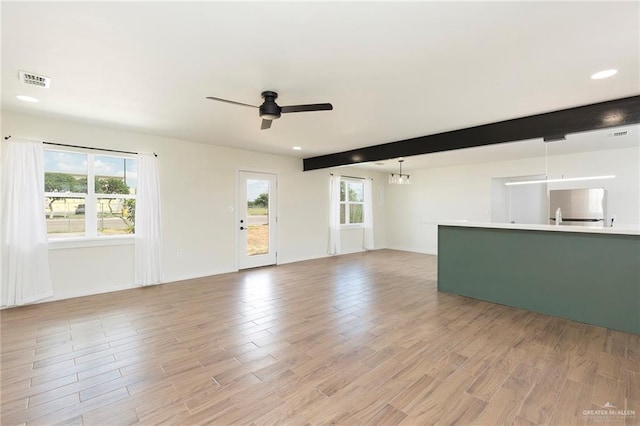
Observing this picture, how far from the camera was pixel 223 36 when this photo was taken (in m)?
2.10

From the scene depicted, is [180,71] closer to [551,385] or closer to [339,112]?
[339,112]

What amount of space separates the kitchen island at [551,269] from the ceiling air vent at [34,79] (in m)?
5.30

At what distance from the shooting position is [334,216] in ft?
26.0

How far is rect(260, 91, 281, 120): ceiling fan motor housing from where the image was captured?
300cm

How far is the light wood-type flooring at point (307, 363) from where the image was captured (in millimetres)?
1938

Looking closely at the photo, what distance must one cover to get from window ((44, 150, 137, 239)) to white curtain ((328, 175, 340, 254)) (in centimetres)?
456

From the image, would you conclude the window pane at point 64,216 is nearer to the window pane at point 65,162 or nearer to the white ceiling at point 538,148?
the window pane at point 65,162

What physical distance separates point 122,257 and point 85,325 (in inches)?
66.5

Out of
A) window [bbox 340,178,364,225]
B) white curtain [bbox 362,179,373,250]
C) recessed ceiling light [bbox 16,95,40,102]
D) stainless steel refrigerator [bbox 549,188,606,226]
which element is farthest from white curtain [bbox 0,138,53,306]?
stainless steel refrigerator [bbox 549,188,606,226]

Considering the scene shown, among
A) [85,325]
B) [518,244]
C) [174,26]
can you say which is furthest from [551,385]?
[85,325]

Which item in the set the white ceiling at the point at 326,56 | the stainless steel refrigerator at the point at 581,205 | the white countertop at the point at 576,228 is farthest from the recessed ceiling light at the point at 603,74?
the stainless steel refrigerator at the point at 581,205

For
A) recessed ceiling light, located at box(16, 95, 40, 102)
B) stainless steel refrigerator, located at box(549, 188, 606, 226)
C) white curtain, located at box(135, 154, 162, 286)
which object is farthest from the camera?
stainless steel refrigerator, located at box(549, 188, 606, 226)

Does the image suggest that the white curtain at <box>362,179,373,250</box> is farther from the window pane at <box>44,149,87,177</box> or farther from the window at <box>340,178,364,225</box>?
the window pane at <box>44,149,87,177</box>

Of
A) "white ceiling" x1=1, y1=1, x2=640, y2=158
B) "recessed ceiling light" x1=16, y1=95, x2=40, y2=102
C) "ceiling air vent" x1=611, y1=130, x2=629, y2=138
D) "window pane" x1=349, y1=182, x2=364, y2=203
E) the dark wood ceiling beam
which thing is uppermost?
"recessed ceiling light" x1=16, y1=95, x2=40, y2=102
